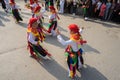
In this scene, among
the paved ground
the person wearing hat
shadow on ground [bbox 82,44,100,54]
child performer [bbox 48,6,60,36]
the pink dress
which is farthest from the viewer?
the pink dress

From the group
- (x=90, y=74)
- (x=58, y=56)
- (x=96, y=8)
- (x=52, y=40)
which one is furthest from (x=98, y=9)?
(x=90, y=74)

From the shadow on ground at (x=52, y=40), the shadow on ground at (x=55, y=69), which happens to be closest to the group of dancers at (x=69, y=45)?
the shadow on ground at (x=55, y=69)

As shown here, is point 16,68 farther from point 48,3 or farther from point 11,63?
point 48,3

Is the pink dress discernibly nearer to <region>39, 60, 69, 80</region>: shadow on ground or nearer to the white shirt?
<region>39, 60, 69, 80</region>: shadow on ground

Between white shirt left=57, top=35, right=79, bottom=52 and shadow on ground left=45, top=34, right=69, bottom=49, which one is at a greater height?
Result: white shirt left=57, top=35, right=79, bottom=52

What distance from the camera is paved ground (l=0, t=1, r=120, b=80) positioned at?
5406 millimetres

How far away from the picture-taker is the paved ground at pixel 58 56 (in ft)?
17.7

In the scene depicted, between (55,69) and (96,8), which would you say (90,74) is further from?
(96,8)

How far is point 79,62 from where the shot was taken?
17.4 feet

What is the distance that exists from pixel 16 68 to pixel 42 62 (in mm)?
878

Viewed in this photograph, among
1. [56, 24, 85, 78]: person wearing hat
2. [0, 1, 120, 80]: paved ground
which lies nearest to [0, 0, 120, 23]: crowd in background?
[0, 1, 120, 80]: paved ground

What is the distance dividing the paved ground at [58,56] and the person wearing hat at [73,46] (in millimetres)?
445

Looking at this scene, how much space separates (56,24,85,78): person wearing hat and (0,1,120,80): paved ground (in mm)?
445

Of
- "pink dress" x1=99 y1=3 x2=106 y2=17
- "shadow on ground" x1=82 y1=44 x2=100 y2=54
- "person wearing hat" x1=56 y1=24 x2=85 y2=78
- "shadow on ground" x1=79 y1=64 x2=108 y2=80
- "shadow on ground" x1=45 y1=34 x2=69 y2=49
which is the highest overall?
"pink dress" x1=99 y1=3 x2=106 y2=17
